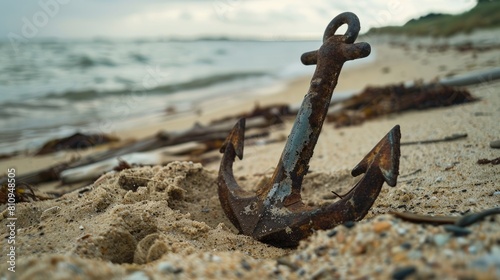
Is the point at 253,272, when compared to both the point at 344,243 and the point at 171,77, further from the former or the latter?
the point at 171,77

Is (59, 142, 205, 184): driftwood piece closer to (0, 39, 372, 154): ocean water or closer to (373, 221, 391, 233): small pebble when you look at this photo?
(0, 39, 372, 154): ocean water

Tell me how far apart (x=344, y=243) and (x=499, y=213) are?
580mm

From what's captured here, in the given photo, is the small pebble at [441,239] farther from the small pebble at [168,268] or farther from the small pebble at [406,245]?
the small pebble at [168,268]

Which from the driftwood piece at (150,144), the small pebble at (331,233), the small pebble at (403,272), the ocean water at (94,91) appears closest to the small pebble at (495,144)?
the small pebble at (331,233)

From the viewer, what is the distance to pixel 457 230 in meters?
1.49

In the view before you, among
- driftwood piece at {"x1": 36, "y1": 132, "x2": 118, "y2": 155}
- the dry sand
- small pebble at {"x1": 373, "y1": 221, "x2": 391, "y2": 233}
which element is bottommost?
driftwood piece at {"x1": 36, "y1": 132, "x2": 118, "y2": 155}

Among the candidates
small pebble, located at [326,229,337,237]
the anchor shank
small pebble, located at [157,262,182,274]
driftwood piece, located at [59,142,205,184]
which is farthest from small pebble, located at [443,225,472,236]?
driftwood piece, located at [59,142,205,184]

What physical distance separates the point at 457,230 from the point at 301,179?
90cm

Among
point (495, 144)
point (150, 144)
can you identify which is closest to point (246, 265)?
point (495, 144)

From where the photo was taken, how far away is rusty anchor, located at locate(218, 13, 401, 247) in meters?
1.90

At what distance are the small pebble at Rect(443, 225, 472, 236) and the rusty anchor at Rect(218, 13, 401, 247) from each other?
0.38 m

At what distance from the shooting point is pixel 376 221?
5.36ft

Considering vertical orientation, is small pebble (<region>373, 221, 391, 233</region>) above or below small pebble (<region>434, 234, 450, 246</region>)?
below

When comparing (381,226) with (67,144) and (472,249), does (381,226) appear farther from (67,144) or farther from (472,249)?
(67,144)
